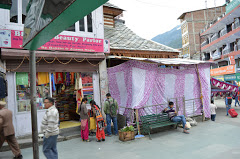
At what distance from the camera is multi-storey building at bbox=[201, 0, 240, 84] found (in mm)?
26391

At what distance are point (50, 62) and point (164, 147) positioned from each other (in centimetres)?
598

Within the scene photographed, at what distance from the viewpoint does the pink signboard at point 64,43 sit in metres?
7.46

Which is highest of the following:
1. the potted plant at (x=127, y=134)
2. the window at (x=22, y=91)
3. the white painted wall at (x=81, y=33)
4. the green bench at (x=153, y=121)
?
the white painted wall at (x=81, y=33)

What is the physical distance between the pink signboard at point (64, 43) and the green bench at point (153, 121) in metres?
4.12

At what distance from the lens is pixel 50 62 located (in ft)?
27.5

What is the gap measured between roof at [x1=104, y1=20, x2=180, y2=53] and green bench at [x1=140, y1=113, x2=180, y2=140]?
14.8ft

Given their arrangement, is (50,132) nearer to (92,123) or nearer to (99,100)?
(92,123)

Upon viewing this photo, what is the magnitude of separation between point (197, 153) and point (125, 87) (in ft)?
14.5

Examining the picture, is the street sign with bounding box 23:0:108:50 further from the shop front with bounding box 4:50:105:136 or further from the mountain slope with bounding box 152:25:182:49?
the mountain slope with bounding box 152:25:182:49

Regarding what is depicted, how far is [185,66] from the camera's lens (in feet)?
34.7

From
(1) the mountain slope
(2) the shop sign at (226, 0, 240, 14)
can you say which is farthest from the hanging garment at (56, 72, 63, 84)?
(1) the mountain slope

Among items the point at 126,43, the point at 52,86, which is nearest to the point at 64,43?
the point at 52,86

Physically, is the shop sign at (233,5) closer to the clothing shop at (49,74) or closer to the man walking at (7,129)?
the clothing shop at (49,74)

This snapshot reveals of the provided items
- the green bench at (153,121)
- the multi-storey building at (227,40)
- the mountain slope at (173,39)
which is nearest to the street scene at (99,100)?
the green bench at (153,121)
